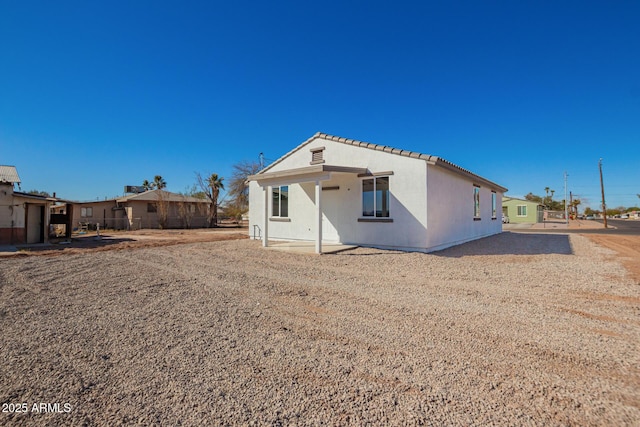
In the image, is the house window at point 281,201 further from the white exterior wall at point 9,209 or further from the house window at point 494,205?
the house window at point 494,205

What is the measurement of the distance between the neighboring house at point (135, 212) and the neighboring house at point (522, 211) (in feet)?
136

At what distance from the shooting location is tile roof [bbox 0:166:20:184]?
17248 mm

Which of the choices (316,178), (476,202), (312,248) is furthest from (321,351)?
(476,202)

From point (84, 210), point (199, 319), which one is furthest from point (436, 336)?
point (84, 210)

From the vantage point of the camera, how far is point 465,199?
12805mm

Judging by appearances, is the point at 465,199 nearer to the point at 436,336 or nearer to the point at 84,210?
the point at 436,336

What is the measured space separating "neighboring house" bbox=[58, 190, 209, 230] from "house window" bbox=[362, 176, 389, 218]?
2231 centimetres

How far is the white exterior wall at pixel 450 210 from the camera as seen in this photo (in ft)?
32.6

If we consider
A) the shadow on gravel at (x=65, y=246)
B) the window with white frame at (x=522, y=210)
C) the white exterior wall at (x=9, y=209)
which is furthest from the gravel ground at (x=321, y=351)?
the window with white frame at (x=522, y=210)

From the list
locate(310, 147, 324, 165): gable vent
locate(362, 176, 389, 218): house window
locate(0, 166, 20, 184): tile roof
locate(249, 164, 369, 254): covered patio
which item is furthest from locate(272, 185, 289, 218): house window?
locate(0, 166, 20, 184): tile roof

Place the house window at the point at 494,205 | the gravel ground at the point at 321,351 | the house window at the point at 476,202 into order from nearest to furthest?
the gravel ground at the point at 321,351 → the house window at the point at 476,202 → the house window at the point at 494,205

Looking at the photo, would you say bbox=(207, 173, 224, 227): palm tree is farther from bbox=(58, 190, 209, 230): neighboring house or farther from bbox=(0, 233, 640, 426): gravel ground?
bbox=(0, 233, 640, 426): gravel ground

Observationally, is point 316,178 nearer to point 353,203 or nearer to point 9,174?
point 353,203

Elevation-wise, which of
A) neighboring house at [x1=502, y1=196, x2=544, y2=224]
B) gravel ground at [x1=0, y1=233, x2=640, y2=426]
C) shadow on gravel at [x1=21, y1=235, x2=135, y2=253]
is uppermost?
neighboring house at [x1=502, y1=196, x2=544, y2=224]
